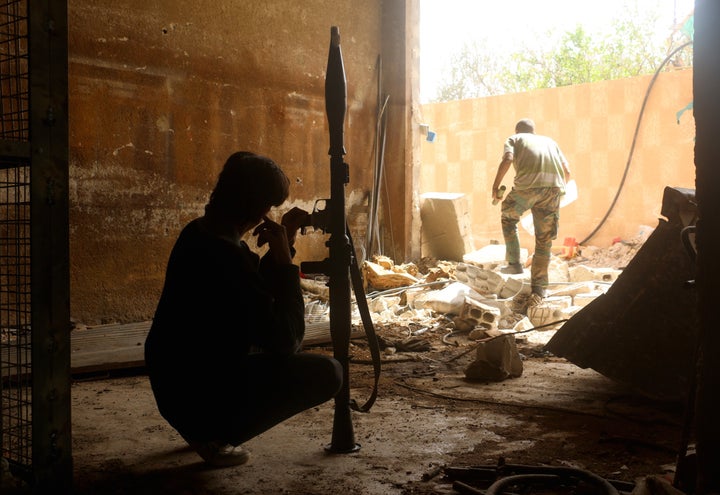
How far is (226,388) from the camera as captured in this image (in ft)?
8.00

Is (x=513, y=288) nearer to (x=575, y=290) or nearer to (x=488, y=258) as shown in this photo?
(x=575, y=290)

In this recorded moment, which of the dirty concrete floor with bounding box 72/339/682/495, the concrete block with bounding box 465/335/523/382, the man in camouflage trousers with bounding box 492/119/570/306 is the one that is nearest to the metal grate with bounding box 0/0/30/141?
the dirty concrete floor with bounding box 72/339/682/495

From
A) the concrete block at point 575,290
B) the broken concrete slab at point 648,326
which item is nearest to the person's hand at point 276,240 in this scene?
the broken concrete slab at point 648,326

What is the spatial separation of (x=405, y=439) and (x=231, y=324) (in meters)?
1.29

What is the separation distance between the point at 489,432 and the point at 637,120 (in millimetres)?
8832

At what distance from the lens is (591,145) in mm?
11227

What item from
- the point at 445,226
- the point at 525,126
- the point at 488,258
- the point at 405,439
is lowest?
the point at 405,439

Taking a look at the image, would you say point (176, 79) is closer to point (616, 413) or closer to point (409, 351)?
point (409, 351)

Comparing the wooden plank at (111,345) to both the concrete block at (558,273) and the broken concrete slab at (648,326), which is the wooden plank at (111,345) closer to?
the broken concrete slab at (648,326)

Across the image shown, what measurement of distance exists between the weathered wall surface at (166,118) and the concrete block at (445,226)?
1935 millimetres

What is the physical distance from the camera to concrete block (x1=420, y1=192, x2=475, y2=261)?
366 inches

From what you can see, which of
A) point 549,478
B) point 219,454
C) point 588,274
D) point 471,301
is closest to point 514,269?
point 588,274

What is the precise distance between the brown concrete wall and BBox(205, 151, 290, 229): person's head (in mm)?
7642

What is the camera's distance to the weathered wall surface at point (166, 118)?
601 centimetres
